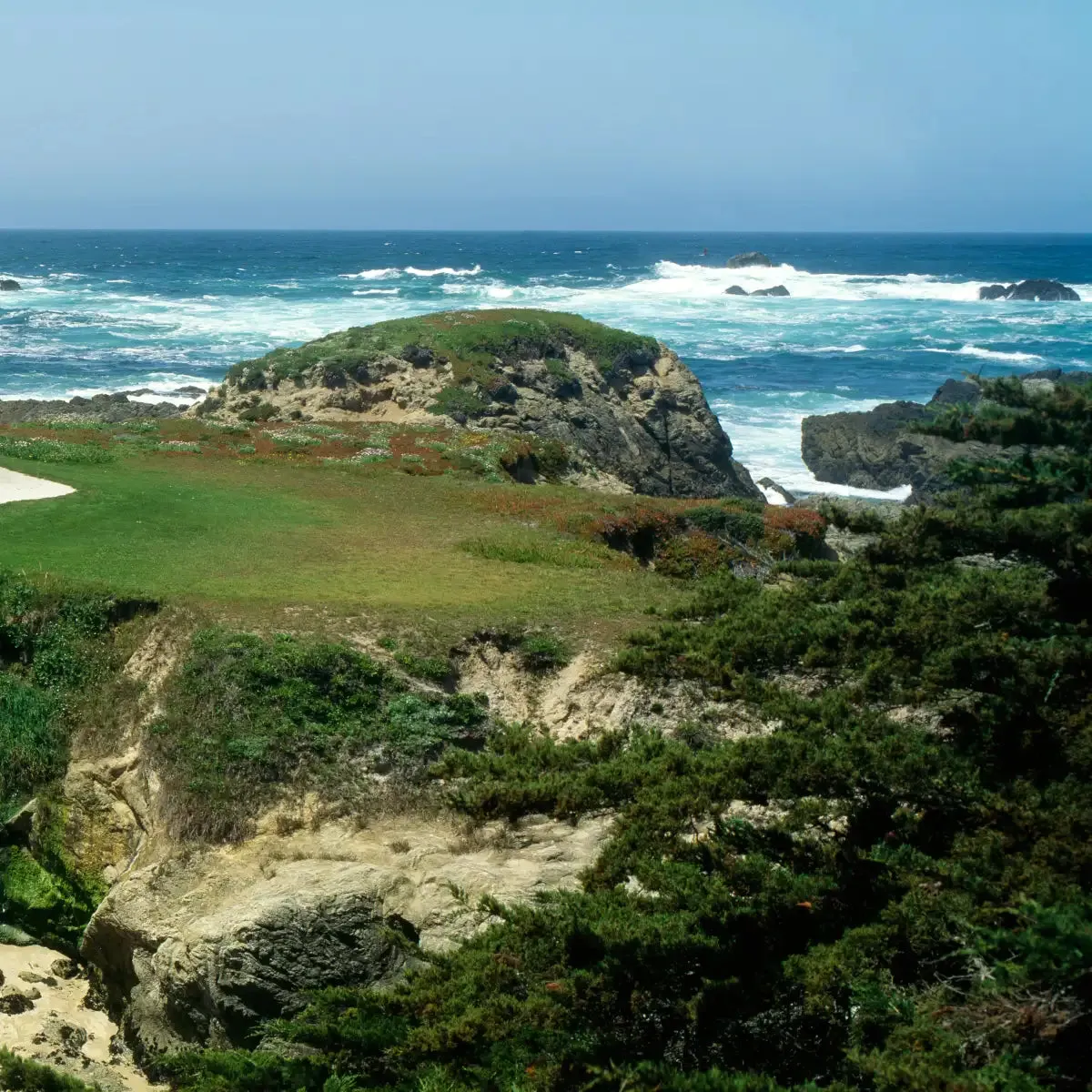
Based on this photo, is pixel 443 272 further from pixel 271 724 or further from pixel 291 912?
pixel 291 912

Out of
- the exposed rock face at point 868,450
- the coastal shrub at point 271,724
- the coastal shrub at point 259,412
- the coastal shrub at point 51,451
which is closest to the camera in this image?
the coastal shrub at point 271,724

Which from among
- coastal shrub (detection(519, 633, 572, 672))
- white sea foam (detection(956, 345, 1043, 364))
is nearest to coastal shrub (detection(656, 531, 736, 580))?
coastal shrub (detection(519, 633, 572, 672))

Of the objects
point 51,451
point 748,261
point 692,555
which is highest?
point 748,261

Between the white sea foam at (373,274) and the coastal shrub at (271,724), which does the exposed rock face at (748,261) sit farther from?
the coastal shrub at (271,724)

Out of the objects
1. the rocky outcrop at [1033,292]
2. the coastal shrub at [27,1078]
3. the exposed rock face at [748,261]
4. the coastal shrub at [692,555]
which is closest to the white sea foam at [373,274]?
the exposed rock face at [748,261]

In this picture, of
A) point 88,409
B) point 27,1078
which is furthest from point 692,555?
point 88,409

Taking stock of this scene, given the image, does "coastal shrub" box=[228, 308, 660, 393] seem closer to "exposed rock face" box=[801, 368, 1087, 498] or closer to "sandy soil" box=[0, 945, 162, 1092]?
"exposed rock face" box=[801, 368, 1087, 498]
